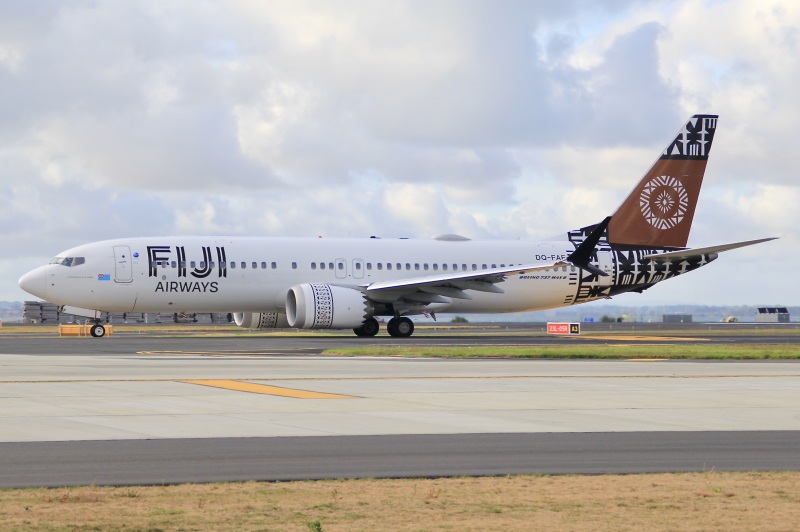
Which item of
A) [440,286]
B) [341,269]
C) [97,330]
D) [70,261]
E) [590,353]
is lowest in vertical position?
[590,353]

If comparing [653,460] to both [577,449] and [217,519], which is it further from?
[217,519]

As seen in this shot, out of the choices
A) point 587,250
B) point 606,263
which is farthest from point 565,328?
point 587,250

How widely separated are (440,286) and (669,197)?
13.7 m

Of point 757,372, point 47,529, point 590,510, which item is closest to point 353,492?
point 590,510

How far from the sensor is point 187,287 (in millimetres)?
48812

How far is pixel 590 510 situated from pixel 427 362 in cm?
2119

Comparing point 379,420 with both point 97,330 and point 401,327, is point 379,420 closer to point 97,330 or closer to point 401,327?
point 401,327

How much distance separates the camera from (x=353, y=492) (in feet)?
35.1

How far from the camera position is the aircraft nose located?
48750 mm

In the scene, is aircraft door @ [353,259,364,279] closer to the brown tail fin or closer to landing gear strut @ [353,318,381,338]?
landing gear strut @ [353,318,381,338]

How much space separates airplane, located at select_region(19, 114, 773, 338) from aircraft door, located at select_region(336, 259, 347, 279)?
0.04 meters

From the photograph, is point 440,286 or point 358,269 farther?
point 358,269

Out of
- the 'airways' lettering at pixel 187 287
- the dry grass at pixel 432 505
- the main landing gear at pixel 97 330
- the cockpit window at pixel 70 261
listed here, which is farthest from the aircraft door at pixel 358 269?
the dry grass at pixel 432 505

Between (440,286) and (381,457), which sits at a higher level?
(440,286)
